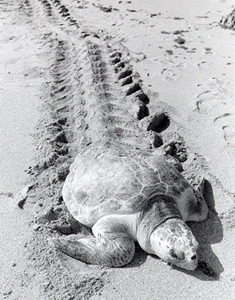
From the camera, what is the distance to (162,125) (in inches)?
131

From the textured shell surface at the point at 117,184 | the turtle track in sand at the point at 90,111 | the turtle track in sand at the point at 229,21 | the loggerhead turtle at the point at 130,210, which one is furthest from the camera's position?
the turtle track in sand at the point at 229,21

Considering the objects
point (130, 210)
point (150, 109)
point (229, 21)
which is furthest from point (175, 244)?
point (229, 21)

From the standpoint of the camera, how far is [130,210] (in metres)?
2.15

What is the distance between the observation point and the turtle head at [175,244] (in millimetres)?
1927

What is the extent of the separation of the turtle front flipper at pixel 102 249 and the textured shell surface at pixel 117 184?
6.5 inches

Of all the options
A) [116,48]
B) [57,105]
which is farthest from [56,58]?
[57,105]

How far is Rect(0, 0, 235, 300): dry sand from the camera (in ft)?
6.51

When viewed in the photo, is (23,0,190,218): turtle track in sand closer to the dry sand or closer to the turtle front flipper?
the dry sand

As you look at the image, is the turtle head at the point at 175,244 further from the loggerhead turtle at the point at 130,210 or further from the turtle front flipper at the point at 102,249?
the turtle front flipper at the point at 102,249

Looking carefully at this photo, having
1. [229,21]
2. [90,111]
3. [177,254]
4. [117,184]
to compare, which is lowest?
A: [90,111]

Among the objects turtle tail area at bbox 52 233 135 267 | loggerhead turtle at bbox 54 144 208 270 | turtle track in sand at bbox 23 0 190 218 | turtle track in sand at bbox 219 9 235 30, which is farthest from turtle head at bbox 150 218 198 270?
turtle track in sand at bbox 219 9 235 30

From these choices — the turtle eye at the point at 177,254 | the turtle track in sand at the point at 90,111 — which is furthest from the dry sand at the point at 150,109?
the turtle eye at the point at 177,254

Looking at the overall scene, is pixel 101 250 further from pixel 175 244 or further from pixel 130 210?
pixel 175 244

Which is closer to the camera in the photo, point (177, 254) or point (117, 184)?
point (177, 254)
